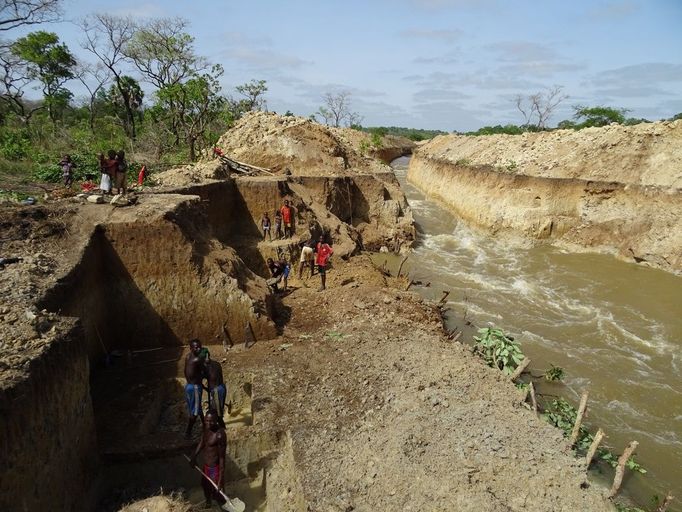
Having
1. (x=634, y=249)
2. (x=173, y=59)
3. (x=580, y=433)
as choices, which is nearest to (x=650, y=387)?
(x=580, y=433)

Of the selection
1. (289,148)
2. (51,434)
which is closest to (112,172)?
(51,434)

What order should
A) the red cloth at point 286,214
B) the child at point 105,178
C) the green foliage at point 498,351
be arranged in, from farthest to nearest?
the red cloth at point 286,214 → the child at point 105,178 → the green foliage at point 498,351

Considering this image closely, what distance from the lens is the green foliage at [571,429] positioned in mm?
7863

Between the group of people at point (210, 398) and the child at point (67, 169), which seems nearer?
the group of people at point (210, 398)

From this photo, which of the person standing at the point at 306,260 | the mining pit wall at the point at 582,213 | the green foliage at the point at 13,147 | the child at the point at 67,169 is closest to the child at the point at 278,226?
the person standing at the point at 306,260

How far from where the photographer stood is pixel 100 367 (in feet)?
27.7

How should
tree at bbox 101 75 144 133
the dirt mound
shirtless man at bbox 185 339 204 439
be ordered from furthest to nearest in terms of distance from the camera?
tree at bbox 101 75 144 133 < the dirt mound < shirtless man at bbox 185 339 204 439

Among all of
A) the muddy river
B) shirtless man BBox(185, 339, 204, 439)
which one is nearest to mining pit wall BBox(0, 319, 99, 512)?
shirtless man BBox(185, 339, 204, 439)

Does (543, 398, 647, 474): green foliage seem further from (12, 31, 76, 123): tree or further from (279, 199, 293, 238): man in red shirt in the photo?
(12, 31, 76, 123): tree

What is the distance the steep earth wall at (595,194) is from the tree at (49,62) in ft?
→ 95.9

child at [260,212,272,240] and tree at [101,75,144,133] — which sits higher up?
tree at [101,75,144,133]

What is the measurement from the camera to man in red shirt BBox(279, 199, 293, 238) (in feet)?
51.1

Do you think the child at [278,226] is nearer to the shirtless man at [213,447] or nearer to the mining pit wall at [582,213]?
the shirtless man at [213,447]

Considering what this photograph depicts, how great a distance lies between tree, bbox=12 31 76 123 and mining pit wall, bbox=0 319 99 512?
30550mm
